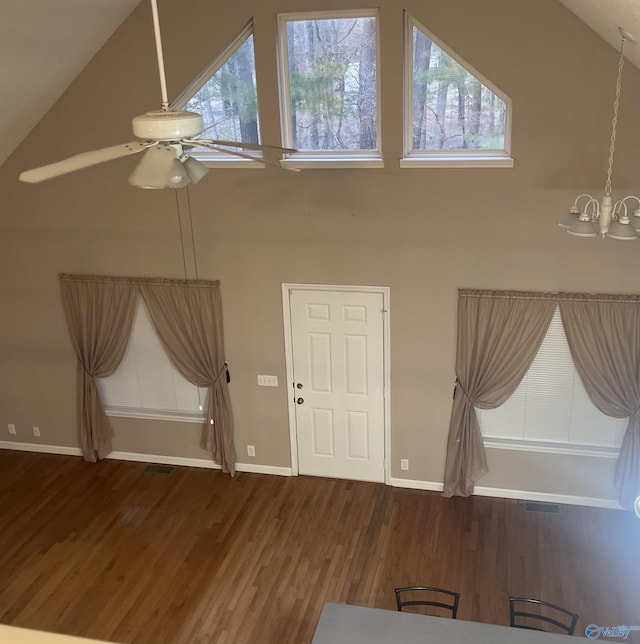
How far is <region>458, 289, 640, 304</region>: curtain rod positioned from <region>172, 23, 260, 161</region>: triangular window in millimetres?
2545

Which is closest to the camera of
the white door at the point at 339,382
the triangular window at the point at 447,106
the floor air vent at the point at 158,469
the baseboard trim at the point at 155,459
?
the triangular window at the point at 447,106

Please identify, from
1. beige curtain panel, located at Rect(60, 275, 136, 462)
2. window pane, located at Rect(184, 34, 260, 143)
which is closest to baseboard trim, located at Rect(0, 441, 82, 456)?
beige curtain panel, located at Rect(60, 275, 136, 462)

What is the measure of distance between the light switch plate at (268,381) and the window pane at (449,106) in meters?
2.75

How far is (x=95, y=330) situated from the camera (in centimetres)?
763

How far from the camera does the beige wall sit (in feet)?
19.1

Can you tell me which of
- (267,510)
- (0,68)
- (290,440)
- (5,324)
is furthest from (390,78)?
(5,324)

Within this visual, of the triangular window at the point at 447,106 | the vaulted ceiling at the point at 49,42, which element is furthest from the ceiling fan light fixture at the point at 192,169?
the triangular window at the point at 447,106

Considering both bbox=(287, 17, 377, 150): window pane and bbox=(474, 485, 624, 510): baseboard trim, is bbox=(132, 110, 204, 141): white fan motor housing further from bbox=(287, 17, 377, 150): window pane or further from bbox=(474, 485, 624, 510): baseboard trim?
bbox=(474, 485, 624, 510): baseboard trim

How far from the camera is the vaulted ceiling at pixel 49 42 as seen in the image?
4965 millimetres

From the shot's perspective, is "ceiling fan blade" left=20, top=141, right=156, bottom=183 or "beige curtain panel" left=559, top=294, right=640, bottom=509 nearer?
"ceiling fan blade" left=20, top=141, right=156, bottom=183

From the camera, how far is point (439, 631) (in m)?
4.18

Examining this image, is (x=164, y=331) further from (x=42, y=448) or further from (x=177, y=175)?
(x=177, y=175)

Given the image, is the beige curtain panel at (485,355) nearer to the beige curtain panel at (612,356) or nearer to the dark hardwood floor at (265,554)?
the beige curtain panel at (612,356)

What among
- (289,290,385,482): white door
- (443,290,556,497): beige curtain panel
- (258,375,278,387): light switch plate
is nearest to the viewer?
(443,290,556,497): beige curtain panel
